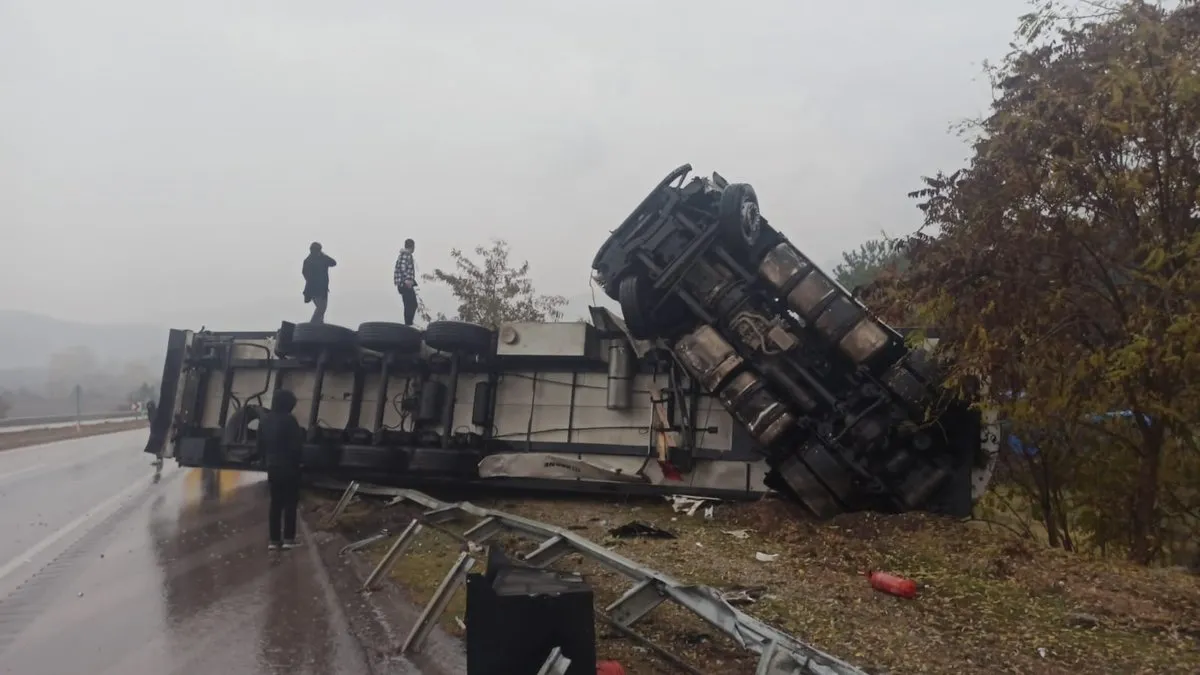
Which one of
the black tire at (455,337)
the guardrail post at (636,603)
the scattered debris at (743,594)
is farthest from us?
the black tire at (455,337)

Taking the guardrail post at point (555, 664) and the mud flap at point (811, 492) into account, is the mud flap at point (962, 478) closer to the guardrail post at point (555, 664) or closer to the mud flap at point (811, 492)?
the mud flap at point (811, 492)

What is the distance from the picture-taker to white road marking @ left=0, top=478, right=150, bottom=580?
7.11 metres

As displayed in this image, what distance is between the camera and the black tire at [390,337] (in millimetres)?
9766

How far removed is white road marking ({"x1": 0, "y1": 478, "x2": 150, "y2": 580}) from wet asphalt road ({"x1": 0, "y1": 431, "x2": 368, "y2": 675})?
2cm

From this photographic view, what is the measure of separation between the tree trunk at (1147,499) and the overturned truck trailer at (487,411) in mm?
3097

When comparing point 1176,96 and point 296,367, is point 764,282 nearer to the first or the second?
point 1176,96

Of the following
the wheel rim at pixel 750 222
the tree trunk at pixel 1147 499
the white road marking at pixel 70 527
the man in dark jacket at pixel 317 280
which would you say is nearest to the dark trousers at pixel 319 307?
the man in dark jacket at pixel 317 280

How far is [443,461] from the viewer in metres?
9.32

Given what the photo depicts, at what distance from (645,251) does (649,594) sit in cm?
505

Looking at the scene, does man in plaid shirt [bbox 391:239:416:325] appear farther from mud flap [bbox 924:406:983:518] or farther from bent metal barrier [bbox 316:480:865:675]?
mud flap [bbox 924:406:983:518]

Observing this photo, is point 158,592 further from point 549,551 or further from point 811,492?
point 811,492

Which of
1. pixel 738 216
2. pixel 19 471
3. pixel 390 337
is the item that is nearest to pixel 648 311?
pixel 738 216

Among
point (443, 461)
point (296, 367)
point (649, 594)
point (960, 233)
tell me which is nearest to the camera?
point (649, 594)

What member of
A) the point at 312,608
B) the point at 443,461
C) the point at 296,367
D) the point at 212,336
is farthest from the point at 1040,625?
the point at 212,336
